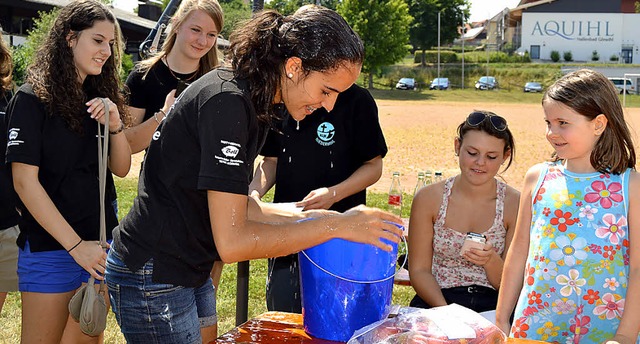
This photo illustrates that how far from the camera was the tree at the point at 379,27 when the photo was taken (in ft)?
177

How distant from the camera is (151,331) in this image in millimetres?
2156

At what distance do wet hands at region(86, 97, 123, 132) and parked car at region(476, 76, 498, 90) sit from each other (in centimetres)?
5309

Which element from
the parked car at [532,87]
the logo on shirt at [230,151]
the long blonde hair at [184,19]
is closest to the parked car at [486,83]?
the parked car at [532,87]

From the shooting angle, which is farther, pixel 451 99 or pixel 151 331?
pixel 451 99

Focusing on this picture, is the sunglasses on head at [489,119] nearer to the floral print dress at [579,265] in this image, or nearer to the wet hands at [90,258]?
the floral print dress at [579,265]

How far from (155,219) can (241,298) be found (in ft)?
6.27

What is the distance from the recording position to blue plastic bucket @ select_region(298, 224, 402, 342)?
6.99ft

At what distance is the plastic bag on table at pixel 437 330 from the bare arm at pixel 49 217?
1.29 meters

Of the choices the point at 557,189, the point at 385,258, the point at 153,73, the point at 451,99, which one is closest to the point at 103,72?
the point at 153,73

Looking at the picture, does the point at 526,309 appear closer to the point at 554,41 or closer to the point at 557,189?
the point at 557,189

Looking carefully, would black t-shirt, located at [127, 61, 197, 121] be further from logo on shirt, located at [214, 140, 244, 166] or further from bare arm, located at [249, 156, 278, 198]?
logo on shirt, located at [214, 140, 244, 166]

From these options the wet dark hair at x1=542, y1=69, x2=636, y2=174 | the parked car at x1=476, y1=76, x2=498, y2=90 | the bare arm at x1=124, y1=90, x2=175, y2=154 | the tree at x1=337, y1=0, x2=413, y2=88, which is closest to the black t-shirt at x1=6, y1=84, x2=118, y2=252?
the bare arm at x1=124, y1=90, x2=175, y2=154

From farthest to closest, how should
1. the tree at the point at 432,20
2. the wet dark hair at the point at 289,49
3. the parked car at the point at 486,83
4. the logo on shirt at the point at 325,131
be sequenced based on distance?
the tree at the point at 432,20
the parked car at the point at 486,83
the logo on shirt at the point at 325,131
the wet dark hair at the point at 289,49

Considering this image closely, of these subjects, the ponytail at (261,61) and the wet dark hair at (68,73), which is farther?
the wet dark hair at (68,73)
